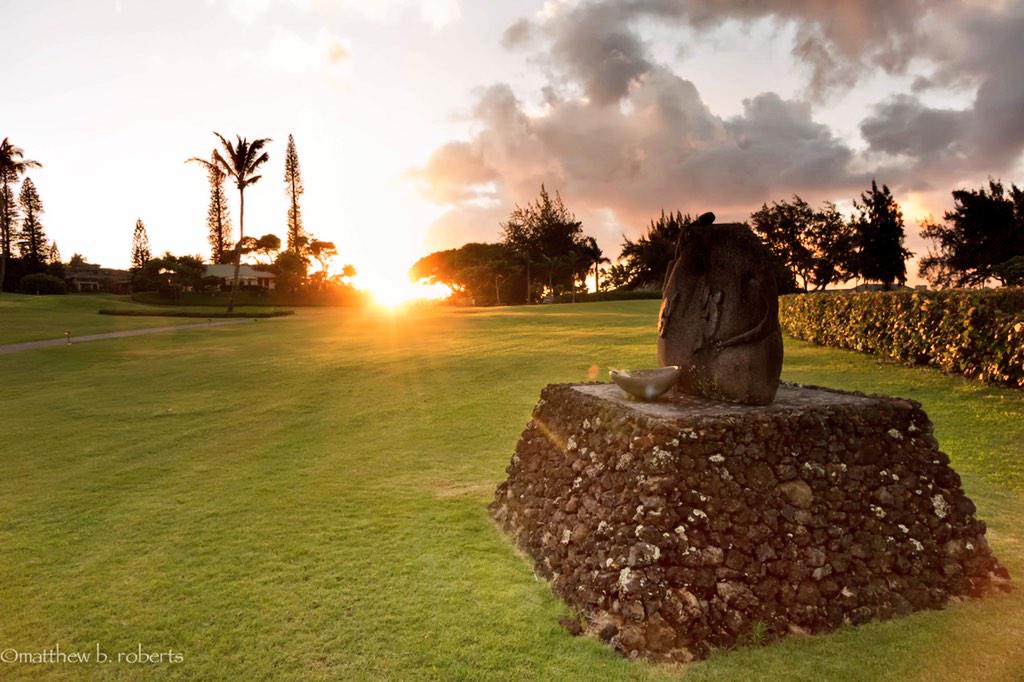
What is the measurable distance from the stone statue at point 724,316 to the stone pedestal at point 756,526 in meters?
0.36

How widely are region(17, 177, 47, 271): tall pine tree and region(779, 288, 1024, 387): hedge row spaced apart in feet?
342

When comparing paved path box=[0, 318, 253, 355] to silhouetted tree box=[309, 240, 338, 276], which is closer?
paved path box=[0, 318, 253, 355]

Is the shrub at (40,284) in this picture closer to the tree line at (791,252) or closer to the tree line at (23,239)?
the tree line at (23,239)

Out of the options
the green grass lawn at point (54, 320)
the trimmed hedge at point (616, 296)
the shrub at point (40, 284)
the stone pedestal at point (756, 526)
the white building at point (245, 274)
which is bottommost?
the stone pedestal at point (756, 526)

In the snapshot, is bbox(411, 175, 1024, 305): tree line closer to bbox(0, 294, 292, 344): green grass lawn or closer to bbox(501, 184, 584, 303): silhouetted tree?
bbox(501, 184, 584, 303): silhouetted tree

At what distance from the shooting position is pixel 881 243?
65.3 metres

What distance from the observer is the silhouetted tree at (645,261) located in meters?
73.8

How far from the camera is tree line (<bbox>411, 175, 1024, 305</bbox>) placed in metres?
48.5

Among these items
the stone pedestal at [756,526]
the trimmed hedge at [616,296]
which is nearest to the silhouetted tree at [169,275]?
the trimmed hedge at [616,296]

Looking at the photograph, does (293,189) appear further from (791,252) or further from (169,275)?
(791,252)

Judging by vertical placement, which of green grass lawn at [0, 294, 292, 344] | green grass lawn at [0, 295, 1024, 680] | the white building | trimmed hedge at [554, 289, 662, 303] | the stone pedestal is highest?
the white building

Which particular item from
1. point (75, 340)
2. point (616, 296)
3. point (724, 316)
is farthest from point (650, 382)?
point (616, 296)

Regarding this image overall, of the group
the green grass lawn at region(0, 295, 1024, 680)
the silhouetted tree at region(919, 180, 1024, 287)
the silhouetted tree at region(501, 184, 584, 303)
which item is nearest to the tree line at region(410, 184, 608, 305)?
the silhouetted tree at region(501, 184, 584, 303)

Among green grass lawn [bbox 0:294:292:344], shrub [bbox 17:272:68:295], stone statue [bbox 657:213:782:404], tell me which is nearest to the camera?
stone statue [bbox 657:213:782:404]
